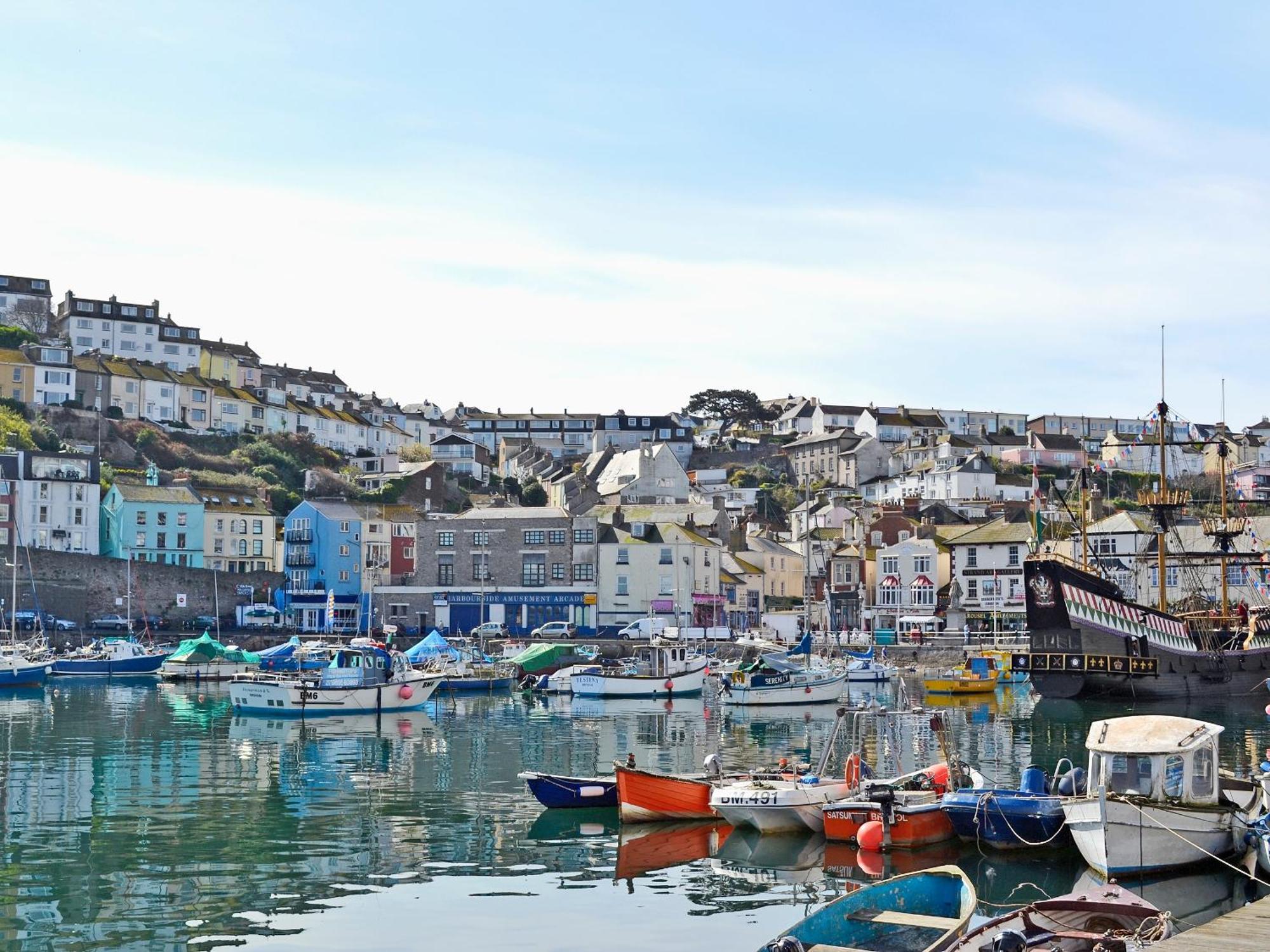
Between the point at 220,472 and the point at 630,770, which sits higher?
the point at 220,472

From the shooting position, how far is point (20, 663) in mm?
69875

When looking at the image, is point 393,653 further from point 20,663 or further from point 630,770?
point 630,770

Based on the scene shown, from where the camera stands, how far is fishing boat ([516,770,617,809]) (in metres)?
31.3

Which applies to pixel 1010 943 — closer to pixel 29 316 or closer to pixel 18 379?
pixel 18 379

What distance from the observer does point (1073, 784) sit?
84.1ft

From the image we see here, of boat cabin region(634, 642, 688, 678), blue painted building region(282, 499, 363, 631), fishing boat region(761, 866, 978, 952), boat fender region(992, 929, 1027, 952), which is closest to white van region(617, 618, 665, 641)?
blue painted building region(282, 499, 363, 631)

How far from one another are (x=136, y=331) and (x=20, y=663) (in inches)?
2912

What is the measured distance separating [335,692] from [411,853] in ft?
96.3

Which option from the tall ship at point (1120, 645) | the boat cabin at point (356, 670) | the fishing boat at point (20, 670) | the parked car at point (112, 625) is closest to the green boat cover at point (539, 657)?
the boat cabin at point (356, 670)

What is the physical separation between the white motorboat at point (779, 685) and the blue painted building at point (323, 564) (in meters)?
40.2

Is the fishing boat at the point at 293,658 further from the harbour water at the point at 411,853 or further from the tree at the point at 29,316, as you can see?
the tree at the point at 29,316

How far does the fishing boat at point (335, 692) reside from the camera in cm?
5453

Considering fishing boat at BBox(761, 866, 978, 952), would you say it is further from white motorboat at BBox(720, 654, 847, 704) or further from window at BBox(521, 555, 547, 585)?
window at BBox(521, 555, 547, 585)

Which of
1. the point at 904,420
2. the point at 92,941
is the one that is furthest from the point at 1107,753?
the point at 904,420
